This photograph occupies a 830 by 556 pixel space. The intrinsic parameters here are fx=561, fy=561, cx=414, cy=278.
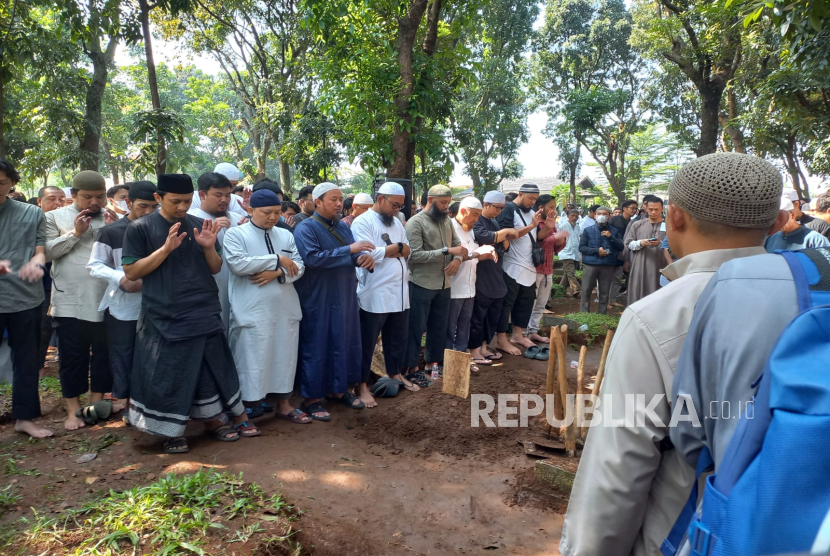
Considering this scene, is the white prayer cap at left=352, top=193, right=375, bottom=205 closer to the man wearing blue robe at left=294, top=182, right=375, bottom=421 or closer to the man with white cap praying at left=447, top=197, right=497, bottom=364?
the man with white cap praying at left=447, top=197, right=497, bottom=364

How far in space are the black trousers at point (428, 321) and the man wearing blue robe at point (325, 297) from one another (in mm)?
1029

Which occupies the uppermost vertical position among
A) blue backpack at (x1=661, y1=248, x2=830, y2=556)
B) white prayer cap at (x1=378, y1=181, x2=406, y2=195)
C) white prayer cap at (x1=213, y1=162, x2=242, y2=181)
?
white prayer cap at (x1=213, y1=162, x2=242, y2=181)

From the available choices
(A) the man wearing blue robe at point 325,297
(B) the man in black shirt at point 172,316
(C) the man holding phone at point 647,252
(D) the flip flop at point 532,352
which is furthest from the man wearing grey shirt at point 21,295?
(C) the man holding phone at point 647,252

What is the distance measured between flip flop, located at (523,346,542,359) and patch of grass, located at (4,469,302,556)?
4.72 metres

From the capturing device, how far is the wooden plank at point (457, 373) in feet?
17.3

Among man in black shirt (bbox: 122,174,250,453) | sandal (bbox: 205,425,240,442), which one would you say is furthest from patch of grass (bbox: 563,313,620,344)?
man in black shirt (bbox: 122,174,250,453)

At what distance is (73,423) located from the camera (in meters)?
4.52

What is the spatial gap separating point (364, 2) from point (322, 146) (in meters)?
5.02

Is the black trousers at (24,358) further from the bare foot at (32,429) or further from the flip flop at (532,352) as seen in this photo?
the flip flop at (532,352)

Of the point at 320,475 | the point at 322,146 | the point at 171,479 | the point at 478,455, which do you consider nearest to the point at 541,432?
the point at 478,455

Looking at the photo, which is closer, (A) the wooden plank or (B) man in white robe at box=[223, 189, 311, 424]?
(B) man in white robe at box=[223, 189, 311, 424]

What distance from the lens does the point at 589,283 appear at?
9.31 metres

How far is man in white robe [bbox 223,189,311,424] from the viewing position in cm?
458

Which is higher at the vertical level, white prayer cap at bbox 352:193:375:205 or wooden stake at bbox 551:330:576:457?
white prayer cap at bbox 352:193:375:205
